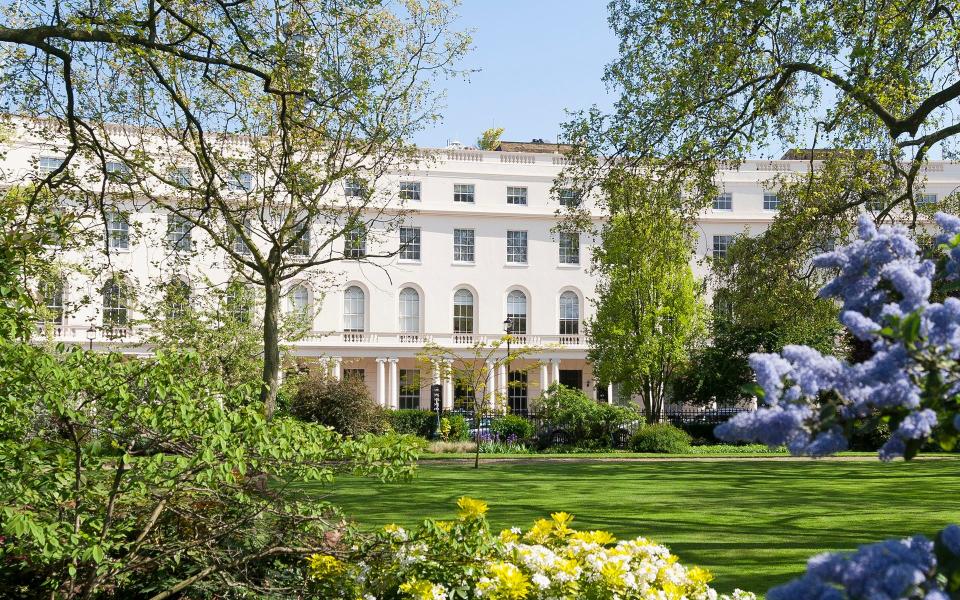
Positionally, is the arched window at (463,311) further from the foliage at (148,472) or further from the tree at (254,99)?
the foliage at (148,472)

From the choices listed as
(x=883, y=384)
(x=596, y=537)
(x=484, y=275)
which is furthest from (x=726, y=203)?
(x=883, y=384)

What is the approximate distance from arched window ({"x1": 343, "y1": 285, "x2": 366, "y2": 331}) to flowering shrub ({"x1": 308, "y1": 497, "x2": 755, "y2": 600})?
135 ft

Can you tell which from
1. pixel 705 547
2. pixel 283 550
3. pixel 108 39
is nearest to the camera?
pixel 283 550

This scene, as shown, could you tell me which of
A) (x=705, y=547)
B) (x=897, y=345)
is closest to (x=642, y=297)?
(x=705, y=547)

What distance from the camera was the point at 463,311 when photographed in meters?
48.5

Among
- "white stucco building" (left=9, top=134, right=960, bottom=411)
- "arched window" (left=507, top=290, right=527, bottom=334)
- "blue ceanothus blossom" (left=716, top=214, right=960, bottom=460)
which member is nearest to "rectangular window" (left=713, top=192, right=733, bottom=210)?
"white stucco building" (left=9, top=134, right=960, bottom=411)

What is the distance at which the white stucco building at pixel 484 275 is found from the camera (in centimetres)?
4694

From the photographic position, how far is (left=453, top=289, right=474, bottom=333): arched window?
159 ft

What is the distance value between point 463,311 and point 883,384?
46257 millimetres

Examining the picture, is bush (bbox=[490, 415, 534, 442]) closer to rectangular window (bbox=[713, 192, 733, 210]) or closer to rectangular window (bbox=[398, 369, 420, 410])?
rectangular window (bbox=[398, 369, 420, 410])

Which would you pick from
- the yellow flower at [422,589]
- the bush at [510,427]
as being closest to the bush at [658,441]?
the bush at [510,427]

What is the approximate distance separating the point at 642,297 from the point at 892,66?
69.2 ft

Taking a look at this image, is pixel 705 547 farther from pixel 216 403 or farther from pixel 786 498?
pixel 216 403

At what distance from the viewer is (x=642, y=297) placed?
1294 inches
